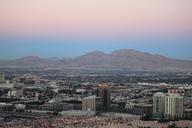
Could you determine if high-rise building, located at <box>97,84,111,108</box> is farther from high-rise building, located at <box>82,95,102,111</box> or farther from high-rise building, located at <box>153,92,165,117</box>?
high-rise building, located at <box>153,92,165,117</box>

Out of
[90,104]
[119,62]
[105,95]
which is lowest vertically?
[90,104]

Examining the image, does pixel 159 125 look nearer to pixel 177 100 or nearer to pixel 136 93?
pixel 177 100

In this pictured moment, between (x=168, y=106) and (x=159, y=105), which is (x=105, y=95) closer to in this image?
(x=159, y=105)

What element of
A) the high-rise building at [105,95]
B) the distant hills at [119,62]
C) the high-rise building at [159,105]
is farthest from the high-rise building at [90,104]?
the distant hills at [119,62]

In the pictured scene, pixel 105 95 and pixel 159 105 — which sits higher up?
pixel 105 95

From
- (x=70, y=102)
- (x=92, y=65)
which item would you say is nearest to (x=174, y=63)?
(x=92, y=65)

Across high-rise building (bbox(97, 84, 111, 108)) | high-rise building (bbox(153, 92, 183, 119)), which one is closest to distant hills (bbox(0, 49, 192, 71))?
high-rise building (bbox(97, 84, 111, 108))

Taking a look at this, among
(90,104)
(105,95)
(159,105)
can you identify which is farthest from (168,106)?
(105,95)
